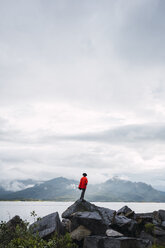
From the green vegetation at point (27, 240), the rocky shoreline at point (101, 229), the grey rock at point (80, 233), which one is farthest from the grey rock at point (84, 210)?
the green vegetation at point (27, 240)

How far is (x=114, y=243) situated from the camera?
1499 cm

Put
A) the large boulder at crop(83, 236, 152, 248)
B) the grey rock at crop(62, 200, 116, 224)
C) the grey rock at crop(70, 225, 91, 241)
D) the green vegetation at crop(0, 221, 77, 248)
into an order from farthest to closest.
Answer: the grey rock at crop(62, 200, 116, 224) < the grey rock at crop(70, 225, 91, 241) < the large boulder at crop(83, 236, 152, 248) < the green vegetation at crop(0, 221, 77, 248)

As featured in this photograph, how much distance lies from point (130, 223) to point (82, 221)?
4.48 m

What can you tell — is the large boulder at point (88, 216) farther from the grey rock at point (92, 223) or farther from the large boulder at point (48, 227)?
the large boulder at point (48, 227)

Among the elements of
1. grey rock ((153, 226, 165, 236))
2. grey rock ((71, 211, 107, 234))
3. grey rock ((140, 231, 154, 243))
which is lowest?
grey rock ((140, 231, 154, 243))

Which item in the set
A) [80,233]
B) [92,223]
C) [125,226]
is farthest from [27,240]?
[125,226]

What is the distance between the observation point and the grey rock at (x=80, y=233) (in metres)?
17.3

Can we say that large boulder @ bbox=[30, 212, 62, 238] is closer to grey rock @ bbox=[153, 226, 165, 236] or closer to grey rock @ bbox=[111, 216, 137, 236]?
grey rock @ bbox=[111, 216, 137, 236]

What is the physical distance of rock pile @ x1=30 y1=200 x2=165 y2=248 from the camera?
15539 millimetres

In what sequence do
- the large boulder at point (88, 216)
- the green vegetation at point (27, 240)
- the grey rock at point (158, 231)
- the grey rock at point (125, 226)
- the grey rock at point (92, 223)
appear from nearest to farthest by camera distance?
the green vegetation at point (27, 240) → the grey rock at point (92, 223) → the large boulder at point (88, 216) → the grey rock at point (125, 226) → the grey rock at point (158, 231)

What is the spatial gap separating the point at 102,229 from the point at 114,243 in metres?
3.39

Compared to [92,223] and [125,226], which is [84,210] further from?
[92,223]

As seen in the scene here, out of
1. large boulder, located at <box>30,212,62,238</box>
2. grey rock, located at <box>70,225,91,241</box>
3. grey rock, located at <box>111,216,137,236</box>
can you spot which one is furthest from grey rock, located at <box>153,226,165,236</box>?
large boulder, located at <box>30,212,62,238</box>

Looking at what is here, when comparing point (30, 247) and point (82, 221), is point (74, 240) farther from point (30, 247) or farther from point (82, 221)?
point (30, 247)
